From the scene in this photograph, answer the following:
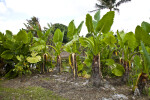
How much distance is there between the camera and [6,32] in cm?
257

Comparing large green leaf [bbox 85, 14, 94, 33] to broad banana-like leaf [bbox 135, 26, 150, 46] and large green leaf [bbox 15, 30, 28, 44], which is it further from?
large green leaf [bbox 15, 30, 28, 44]

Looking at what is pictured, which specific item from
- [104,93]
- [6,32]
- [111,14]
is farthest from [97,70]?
[6,32]

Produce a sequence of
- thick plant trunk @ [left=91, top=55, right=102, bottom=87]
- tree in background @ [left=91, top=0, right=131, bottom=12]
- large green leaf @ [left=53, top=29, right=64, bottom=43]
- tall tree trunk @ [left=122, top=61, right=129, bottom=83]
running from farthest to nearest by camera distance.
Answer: tree in background @ [left=91, top=0, right=131, bottom=12] < large green leaf @ [left=53, top=29, right=64, bottom=43] < tall tree trunk @ [left=122, top=61, right=129, bottom=83] < thick plant trunk @ [left=91, top=55, right=102, bottom=87]

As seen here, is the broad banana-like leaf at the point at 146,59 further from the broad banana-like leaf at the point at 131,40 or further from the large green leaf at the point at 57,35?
the large green leaf at the point at 57,35

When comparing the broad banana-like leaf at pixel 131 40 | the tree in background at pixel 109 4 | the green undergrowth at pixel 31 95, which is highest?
the tree in background at pixel 109 4

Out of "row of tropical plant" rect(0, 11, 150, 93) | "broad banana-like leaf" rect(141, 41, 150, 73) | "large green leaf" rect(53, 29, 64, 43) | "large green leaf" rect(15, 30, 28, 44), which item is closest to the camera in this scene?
"broad banana-like leaf" rect(141, 41, 150, 73)

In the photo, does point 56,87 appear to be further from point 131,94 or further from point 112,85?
point 131,94

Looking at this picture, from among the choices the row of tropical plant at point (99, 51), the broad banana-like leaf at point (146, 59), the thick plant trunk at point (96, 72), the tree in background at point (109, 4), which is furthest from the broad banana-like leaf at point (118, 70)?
the tree in background at point (109, 4)

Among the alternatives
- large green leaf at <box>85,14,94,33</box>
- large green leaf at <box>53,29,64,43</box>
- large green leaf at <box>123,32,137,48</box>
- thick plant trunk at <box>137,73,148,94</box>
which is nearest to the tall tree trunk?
large green leaf at <box>123,32,137,48</box>

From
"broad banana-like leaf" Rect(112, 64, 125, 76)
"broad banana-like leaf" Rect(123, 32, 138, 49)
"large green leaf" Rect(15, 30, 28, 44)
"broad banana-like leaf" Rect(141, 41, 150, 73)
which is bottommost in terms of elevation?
"broad banana-like leaf" Rect(112, 64, 125, 76)

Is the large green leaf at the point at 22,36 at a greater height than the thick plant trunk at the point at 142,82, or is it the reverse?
the large green leaf at the point at 22,36

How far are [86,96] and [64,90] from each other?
0.39m

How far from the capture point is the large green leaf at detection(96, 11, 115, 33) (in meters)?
1.61

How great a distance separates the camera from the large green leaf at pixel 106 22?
161 centimetres
